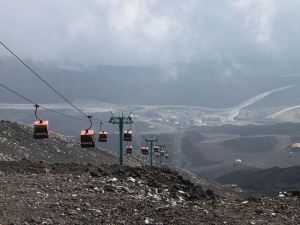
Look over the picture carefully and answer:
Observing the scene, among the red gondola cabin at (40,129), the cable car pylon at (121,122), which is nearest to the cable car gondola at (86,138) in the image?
the red gondola cabin at (40,129)

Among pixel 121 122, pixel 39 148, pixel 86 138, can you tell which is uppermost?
pixel 121 122

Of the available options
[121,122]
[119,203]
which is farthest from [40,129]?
[121,122]

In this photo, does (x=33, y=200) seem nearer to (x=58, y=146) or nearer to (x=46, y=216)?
(x=46, y=216)

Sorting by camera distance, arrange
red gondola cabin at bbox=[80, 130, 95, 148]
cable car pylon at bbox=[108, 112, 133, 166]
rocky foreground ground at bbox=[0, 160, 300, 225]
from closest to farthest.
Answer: rocky foreground ground at bbox=[0, 160, 300, 225], red gondola cabin at bbox=[80, 130, 95, 148], cable car pylon at bbox=[108, 112, 133, 166]

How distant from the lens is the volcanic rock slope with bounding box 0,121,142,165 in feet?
284

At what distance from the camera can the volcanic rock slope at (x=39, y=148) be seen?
86.4 meters

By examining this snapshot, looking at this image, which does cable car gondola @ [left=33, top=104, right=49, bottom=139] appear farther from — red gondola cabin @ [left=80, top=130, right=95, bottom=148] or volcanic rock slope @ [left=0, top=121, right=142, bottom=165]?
volcanic rock slope @ [left=0, top=121, right=142, bottom=165]

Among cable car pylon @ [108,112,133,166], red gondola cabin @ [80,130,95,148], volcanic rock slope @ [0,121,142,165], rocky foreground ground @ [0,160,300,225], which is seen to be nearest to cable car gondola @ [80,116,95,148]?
red gondola cabin @ [80,130,95,148]

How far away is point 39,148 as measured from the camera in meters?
98.3

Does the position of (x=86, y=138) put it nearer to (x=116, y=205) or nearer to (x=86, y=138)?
(x=86, y=138)

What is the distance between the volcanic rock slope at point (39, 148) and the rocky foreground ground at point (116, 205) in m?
48.9

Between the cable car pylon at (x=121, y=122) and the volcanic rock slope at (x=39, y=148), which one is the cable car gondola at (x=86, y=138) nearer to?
the cable car pylon at (x=121, y=122)

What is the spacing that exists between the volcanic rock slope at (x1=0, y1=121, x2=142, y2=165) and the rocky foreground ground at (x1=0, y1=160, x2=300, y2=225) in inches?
1926

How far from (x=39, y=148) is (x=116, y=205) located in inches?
3053
